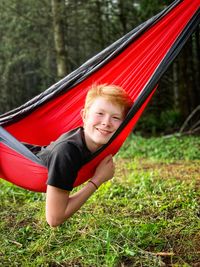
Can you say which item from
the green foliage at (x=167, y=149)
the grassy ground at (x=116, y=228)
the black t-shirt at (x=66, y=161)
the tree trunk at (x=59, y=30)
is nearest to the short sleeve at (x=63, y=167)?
the black t-shirt at (x=66, y=161)

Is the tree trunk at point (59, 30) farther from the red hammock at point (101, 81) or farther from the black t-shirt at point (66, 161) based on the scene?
the black t-shirt at point (66, 161)

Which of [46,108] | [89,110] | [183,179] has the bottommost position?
[183,179]

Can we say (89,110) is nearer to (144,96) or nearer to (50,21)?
(144,96)

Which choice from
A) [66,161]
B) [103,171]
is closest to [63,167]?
[66,161]

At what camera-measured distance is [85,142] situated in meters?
2.03

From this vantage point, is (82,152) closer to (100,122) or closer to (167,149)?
(100,122)

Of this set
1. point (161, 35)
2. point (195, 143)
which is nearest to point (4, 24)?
point (195, 143)

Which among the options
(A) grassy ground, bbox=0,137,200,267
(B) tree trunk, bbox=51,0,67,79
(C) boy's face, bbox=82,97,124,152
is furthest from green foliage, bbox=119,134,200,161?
(C) boy's face, bbox=82,97,124,152

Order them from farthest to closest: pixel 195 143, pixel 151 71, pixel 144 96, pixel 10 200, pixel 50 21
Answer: pixel 50 21, pixel 195 143, pixel 10 200, pixel 151 71, pixel 144 96

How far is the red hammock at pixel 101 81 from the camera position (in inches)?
85.4

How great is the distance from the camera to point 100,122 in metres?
2.01

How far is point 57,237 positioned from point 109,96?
102 centimetres

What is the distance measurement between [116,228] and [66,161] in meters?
0.84

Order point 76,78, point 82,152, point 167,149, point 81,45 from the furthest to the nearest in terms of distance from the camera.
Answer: point 81,45 < point 167,149 < point 76,78 < point 82,152
